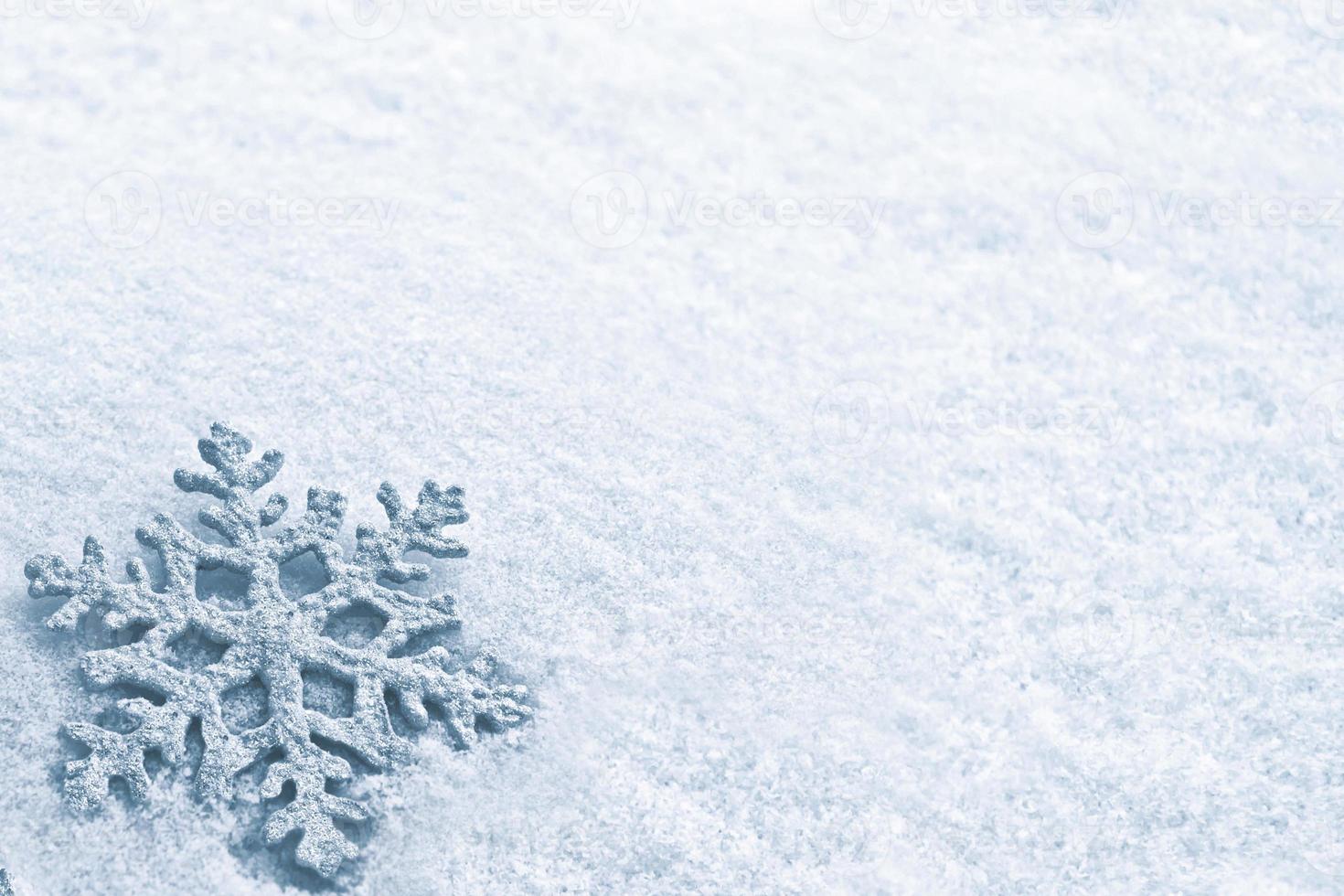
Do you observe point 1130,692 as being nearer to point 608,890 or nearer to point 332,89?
point 608,890

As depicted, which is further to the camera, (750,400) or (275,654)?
(750,400)

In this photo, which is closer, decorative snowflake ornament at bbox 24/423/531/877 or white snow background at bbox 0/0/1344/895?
decorative snowflake ornament at bbox 24/423/531/877

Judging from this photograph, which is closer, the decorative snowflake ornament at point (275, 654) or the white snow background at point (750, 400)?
the decorative snowflake ornament at point (275, 654)

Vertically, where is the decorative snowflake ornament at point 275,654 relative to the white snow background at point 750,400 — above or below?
below

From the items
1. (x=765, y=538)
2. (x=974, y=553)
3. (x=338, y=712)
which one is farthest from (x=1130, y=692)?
(x=338, y=712)
